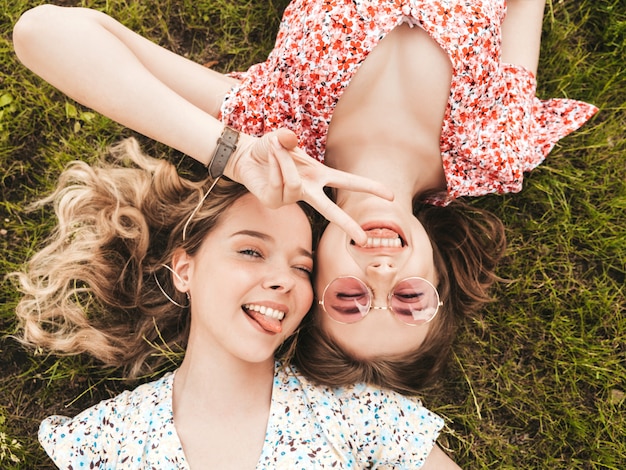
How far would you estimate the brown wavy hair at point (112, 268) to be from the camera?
3738 mm

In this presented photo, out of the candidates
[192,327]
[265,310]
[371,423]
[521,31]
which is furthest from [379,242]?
[521,31]

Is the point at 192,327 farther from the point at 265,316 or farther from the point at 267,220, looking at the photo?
the point at 267,220

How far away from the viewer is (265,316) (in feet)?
10.2

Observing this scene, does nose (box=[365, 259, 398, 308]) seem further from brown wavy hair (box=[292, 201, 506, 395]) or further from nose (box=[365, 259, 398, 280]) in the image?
brown wavy hair (box=[292, 201, 506, 395])

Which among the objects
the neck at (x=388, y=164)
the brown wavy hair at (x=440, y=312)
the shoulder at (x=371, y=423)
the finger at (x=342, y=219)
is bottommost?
the shoulder at (x=371, y=423)

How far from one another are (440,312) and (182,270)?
1583 millimetres

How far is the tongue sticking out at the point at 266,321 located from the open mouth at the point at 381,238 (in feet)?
2.17

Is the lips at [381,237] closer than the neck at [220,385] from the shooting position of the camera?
Yes

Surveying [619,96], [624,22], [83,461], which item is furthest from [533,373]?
[83,461]

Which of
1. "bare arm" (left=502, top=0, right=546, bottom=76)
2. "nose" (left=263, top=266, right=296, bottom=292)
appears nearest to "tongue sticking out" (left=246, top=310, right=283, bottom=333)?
"nose" (left=263, top=266, right=296, bottom=292)

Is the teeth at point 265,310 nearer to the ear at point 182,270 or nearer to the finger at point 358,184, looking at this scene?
the ear at point 182,270

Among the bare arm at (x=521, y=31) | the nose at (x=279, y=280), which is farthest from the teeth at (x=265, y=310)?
the bare arm at (x=521, y=31)

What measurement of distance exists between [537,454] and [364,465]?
141 centimetres

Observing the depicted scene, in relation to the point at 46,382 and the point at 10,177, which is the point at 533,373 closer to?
the point at 46,382
